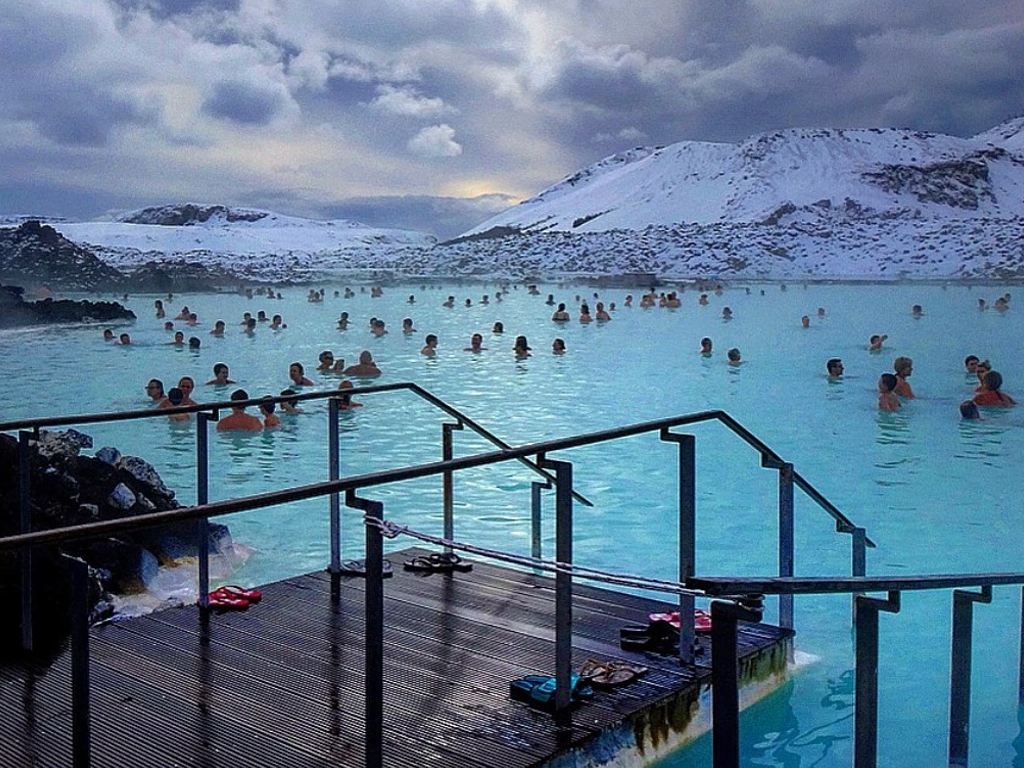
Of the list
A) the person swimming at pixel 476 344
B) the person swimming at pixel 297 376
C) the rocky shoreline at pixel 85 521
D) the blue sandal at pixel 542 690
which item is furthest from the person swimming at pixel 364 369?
the blue sandal at pixel 542 690

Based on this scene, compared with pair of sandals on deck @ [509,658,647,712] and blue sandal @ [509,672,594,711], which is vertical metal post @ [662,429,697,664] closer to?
pair of sandals on deck @ [509,658,647,712]

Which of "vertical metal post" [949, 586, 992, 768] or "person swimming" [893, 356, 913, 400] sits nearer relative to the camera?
"vertical metal post" [949, 586, 992, 768]

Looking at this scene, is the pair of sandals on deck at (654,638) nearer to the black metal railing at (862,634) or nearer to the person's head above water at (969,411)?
the black metal railing at (862,634)

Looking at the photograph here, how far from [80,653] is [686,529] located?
1709 millimetres

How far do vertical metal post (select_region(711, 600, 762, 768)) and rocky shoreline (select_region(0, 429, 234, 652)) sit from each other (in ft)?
7.60

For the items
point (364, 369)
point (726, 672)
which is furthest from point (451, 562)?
point (364, 369)

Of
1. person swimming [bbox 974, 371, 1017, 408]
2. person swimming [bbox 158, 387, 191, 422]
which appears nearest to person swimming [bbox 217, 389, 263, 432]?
person swimming [bbox 158, 387, 191, 422]

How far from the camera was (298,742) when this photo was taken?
2369 millimetres

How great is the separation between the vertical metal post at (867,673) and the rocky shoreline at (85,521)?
7.61 feet

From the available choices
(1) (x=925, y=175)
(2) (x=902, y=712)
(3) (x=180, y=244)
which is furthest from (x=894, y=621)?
(1) (x=925, y=175)

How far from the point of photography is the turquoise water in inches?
157

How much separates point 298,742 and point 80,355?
15.7 meters

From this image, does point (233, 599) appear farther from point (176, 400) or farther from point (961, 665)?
point (176, 400)

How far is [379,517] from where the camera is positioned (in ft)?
6.57
